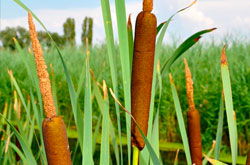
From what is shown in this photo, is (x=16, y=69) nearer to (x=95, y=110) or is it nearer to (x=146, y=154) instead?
(x=95, y=110)

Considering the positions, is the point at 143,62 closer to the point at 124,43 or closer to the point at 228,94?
the point at 124,43

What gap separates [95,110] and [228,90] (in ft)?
13.4

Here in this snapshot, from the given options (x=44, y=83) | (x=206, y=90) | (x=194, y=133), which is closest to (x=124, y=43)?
(x=44, y=83)

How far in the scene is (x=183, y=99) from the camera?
12.5 ft

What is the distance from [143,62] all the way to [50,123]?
0.57ft

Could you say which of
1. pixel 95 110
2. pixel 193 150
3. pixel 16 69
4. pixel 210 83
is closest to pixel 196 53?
pixel 210 83

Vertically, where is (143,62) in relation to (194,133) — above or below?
above

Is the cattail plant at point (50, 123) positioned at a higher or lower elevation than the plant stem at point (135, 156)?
higher

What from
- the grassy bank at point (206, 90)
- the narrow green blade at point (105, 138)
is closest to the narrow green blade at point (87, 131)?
the narrow green blade at point (105, 138)

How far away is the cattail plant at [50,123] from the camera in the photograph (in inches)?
15.8

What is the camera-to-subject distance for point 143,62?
487 mm

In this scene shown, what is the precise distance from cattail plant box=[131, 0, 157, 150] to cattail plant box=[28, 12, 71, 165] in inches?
5.4

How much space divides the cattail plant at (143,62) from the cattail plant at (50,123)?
0.45 ft

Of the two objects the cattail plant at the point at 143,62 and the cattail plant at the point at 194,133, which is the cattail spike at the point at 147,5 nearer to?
the cattail plant at the point at 143,62
